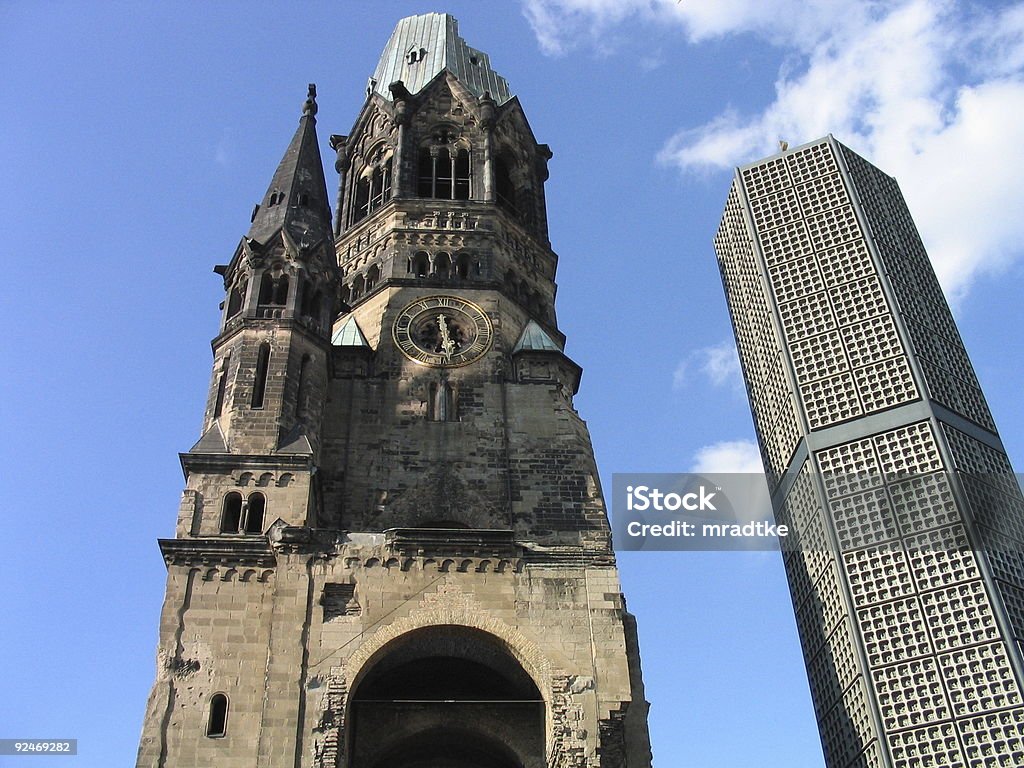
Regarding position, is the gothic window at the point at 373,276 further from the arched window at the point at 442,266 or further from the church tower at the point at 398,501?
the arched window at the point at 442,266

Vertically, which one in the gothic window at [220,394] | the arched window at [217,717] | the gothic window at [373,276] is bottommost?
the arched window at [217,717]

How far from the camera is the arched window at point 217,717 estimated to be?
2283 centimetres

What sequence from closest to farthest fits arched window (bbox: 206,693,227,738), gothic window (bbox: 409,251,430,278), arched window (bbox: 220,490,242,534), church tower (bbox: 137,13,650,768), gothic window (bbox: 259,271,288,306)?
arched window (bbox: 206,693,227,738), church tower (bbox: 137,13,650,768), arched window (bbox: 220,490,242,534), gothic window (bbox: 259,271,288,306), gothic window (bbox: 409,251,430,278)

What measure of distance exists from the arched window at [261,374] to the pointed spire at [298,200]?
13.3 feet

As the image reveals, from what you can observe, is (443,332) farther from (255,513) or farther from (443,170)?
(255,513)

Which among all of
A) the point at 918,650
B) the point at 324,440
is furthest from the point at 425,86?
the point at 918,650

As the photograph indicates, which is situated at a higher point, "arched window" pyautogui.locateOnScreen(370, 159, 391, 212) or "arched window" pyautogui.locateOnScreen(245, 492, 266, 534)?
"arched window" pyautogui.locateOnScreen(370, 159, 391, 212)

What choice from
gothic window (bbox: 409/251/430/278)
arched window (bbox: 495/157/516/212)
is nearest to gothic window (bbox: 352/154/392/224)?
gothic window (bbox: 409/251/430/278)

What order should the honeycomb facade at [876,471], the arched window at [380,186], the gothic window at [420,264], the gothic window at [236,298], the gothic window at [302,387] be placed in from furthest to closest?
the arched window at [380,186] < the gothic window at [420,264] < the gothic window at [236,298] < the gothic window at [302,387] < the honeycomb facade at [876,471]

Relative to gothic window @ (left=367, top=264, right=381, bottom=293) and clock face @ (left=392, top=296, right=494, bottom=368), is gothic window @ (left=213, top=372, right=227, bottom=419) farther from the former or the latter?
gothic window @ (left=367, top=264, right=381, bottom=293)

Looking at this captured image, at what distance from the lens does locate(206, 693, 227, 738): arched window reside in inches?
899

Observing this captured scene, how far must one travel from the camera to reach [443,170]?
130ft

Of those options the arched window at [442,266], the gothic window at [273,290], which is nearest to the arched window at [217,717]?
the gothic window at [273,290]

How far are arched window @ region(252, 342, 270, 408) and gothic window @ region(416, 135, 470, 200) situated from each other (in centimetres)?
1089
